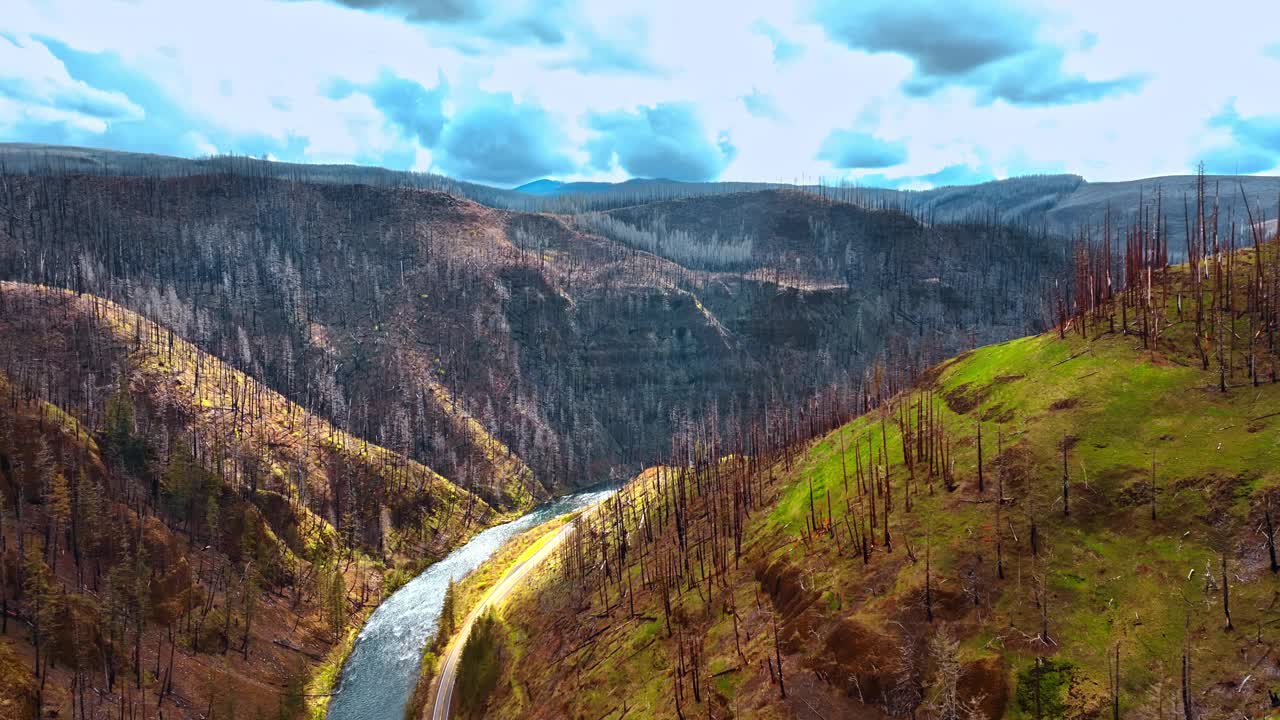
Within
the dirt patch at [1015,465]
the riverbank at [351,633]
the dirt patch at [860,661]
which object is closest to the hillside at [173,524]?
the riverbank at [351,633]

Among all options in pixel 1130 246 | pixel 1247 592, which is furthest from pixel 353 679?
pixel 1130 246

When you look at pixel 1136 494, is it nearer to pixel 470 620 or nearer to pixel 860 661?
pixel 860 661

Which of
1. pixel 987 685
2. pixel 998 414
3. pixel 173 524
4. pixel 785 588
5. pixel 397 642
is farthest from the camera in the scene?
pixel 173 524

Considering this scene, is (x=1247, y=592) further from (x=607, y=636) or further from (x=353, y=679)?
(x=353, y=679)

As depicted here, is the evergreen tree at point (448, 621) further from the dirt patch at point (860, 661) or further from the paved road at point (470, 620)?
the dirt patch at point (860, 661)

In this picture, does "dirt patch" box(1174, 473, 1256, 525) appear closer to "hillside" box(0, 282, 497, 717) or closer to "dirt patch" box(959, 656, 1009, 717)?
"dirt patch" box(959, 656, 1009, 717)

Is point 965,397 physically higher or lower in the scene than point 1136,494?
higher

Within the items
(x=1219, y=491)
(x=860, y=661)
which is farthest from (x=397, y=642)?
(x=1219, y=491)
